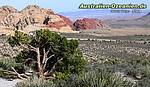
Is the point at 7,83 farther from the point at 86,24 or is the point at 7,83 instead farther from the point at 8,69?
the point at 86,24

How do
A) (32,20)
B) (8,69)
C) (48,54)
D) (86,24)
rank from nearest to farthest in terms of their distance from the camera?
(48,54), (8,69), (32,20), (86,24)

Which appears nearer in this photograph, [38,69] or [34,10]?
[38,69]

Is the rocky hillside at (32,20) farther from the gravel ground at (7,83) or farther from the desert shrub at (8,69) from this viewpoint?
the gravel ground at (7,83)

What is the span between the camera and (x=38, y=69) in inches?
720

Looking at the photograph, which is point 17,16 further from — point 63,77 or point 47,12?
point 63,77

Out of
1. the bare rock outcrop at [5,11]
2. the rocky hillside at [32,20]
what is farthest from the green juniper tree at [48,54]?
the bare rock outcrop at [5,11]

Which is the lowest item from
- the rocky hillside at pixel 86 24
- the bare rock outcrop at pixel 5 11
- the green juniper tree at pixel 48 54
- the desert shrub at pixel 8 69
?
the rocky hillside at pixel 86 24

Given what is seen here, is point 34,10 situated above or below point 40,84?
below

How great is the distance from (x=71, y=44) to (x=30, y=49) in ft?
5.94

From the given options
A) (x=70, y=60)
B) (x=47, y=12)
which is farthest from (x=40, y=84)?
(x=47, y=12)

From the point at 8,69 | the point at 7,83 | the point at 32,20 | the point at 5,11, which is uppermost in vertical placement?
the point at 7,83

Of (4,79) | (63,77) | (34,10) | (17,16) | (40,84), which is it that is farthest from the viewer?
(34,10)

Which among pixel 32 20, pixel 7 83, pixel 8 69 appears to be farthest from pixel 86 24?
pixel 7 83

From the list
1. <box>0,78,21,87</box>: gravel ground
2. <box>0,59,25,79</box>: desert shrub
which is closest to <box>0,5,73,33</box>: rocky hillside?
<box>0,59,25,79</box>: desert shrub
